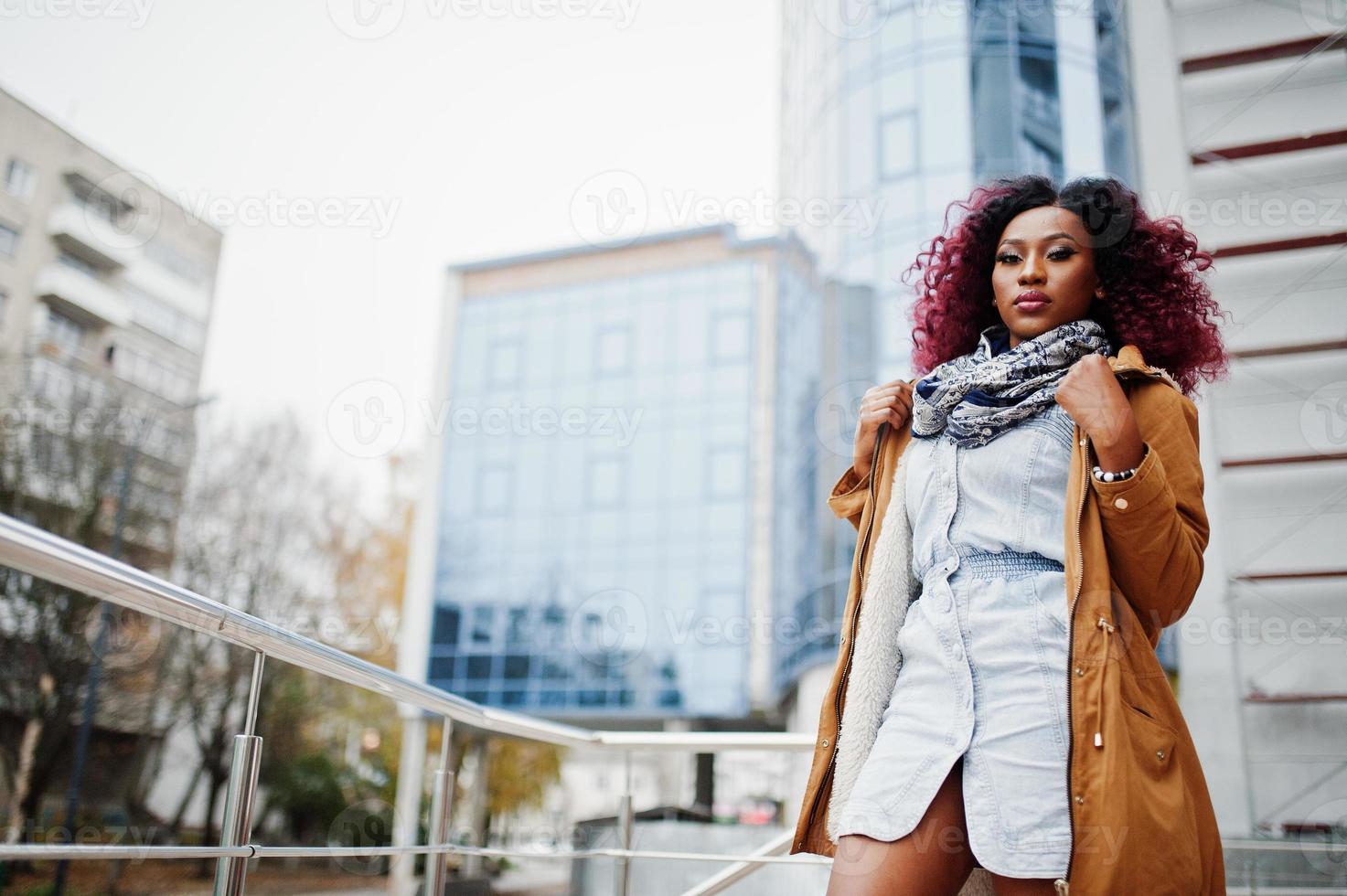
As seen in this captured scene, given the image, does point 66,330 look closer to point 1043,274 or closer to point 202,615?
point 202,615

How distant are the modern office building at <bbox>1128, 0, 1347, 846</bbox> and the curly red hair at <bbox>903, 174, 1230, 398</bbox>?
8.20 m

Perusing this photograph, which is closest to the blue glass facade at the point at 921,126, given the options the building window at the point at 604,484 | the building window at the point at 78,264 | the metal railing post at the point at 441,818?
the building window at the point at 604,484

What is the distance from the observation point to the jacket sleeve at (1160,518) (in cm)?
162

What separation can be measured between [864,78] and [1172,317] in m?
13.5

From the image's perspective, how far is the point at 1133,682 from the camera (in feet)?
5.28

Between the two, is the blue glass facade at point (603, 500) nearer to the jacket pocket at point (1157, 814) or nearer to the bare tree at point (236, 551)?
the bare tree at point (236, 551)

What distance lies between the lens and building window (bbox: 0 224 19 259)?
802 inches

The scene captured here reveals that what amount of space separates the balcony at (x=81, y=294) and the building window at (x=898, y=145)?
16.0 meters

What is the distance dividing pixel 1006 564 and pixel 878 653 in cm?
28

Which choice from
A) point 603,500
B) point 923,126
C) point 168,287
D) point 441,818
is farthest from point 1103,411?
point 168,287

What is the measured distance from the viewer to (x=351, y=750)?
26453 millimetres

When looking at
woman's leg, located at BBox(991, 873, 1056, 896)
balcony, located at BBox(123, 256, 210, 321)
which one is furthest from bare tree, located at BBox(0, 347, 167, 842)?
woman's leg, located at BBox(991, 873, 1056, 896)

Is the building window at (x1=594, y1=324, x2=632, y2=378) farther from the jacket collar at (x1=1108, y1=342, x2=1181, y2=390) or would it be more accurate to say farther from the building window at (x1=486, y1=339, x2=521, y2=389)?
the jacket collar at (x1=1108, y1=342, x2=1181, y2=390)

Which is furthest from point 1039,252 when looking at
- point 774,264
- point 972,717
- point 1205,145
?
point 774,264
